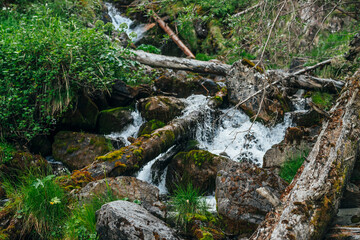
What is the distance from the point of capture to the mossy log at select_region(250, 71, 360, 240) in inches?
97.7

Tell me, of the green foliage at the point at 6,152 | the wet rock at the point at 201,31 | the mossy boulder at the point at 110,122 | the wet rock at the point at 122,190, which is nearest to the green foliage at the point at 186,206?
the wet rock at the point at 122,190

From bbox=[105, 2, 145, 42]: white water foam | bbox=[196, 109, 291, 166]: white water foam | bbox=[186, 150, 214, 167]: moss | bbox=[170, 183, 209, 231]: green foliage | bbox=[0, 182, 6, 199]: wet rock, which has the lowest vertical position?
bbox=[196, 109, 291, 166]: white water foam

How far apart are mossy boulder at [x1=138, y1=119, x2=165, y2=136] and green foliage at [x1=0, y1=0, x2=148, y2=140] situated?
1.42 meters

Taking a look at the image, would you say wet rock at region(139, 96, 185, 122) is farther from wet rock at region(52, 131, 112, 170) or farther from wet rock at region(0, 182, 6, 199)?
wet rock at region(0, 182, 6, 199)

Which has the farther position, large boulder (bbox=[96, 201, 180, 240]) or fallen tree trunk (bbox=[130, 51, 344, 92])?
fallen tree trunk (bbox=[130, 51, 344, 92])

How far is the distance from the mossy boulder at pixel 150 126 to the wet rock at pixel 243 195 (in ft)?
9.52

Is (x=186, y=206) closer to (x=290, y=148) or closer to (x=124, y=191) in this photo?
(x=124, y=191)

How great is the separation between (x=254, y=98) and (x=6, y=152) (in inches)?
214

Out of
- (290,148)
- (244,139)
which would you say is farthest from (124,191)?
(244,139)

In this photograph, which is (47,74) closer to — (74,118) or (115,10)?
(74,118)

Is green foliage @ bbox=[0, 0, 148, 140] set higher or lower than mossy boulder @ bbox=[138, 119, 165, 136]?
higher

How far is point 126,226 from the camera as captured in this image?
2816mm

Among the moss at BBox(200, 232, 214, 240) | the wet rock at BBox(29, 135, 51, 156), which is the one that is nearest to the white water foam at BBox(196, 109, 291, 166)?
the moss at BBox(200, 232, 214, 240)

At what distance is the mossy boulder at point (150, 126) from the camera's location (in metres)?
6.47
